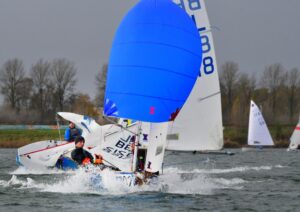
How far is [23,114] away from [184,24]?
6555 cm

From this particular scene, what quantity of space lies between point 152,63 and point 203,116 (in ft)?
12.4

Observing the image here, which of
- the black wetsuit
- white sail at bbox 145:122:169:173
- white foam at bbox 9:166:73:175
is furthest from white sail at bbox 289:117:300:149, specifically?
the black wetsuit

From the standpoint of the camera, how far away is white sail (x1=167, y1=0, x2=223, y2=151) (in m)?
19.1

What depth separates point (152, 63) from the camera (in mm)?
16016

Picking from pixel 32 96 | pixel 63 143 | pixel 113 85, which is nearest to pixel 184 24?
pixel 113 85

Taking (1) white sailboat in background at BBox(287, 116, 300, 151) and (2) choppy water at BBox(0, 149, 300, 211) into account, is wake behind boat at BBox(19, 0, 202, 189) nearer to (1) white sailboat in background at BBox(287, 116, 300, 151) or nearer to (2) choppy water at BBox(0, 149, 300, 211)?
(2) choppy water at BBox(0, 149, 300, 211)

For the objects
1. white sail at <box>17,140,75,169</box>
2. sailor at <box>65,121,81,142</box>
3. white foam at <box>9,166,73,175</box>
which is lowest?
white foam at <box>9,166,73,175</box>

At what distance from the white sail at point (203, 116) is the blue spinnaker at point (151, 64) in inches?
105

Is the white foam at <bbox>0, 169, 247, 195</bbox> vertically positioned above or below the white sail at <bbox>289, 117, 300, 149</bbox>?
below

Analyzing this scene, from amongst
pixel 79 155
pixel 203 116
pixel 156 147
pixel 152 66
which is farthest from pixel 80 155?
pixel 203 116

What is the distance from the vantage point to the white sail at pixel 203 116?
1912 cm

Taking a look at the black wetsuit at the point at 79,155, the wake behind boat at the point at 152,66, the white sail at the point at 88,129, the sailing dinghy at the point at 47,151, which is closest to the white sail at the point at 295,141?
the white sail at the point at 88,129

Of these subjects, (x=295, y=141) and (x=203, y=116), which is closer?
(x=203, y=116)

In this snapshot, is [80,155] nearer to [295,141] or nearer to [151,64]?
[151,64]
